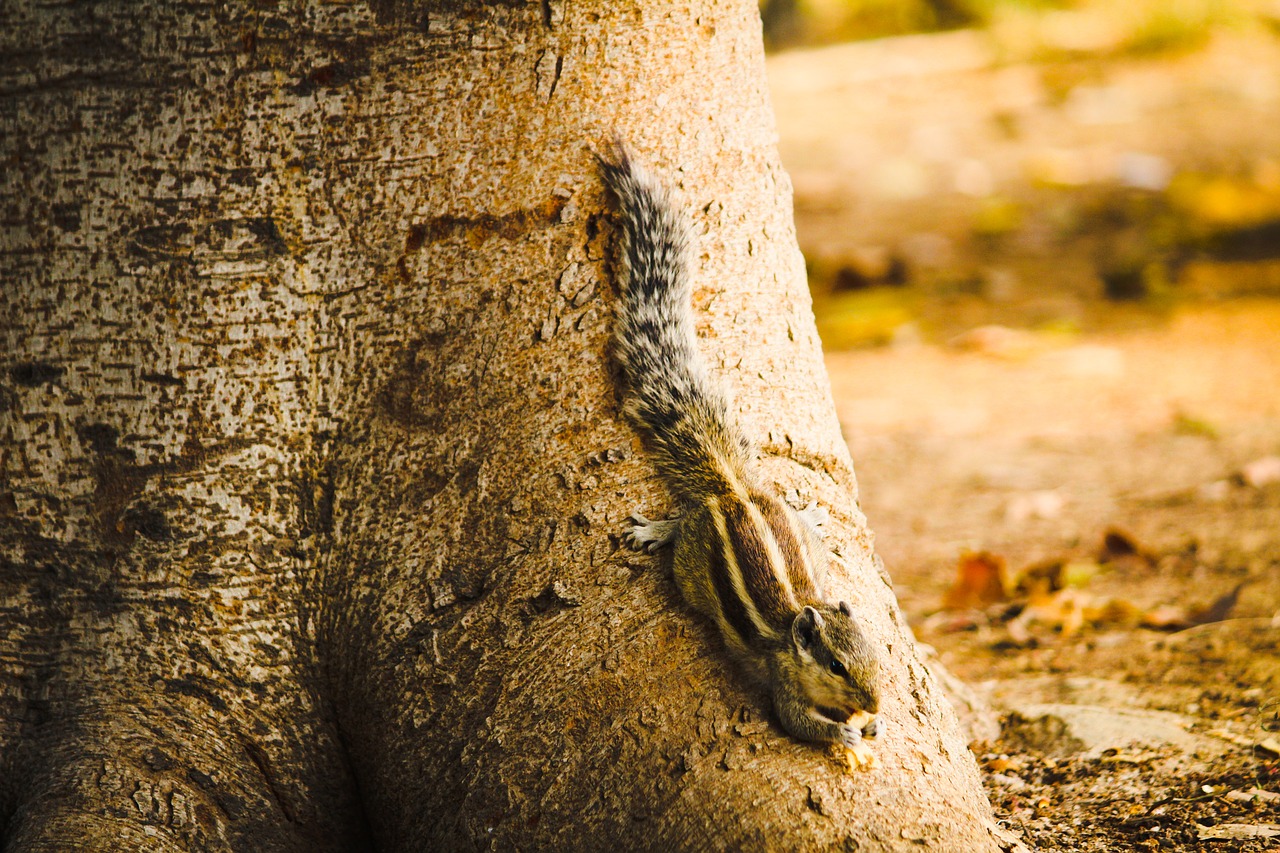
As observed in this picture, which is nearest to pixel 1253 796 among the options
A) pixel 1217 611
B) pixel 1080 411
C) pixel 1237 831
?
pixel 1237 831

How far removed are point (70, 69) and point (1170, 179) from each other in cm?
767

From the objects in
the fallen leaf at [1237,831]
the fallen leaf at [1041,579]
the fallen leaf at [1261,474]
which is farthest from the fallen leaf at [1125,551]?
the fallen leaf at [1237,831]

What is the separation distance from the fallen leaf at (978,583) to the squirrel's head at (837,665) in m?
1.51

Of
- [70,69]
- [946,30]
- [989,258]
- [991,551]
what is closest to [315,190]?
[70,69]

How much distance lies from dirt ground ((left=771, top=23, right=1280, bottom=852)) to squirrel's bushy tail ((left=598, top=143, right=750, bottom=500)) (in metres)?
0.91

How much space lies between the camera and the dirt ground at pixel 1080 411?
2.50m

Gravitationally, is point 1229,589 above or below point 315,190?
below

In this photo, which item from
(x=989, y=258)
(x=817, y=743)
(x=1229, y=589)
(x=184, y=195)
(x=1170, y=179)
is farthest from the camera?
(x=1170, y=179)

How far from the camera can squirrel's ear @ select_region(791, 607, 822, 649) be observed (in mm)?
2051

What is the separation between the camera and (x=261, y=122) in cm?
204

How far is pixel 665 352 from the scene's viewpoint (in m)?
2.19

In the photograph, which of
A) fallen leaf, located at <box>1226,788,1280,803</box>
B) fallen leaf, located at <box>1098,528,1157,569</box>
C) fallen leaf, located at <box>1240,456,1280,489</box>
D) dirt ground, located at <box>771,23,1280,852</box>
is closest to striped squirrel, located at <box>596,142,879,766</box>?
dirt ground, located at <box>771,23,1280,852</box>

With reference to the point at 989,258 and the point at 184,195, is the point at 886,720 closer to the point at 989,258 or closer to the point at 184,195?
the point at 184,195

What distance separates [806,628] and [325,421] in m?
0.97
